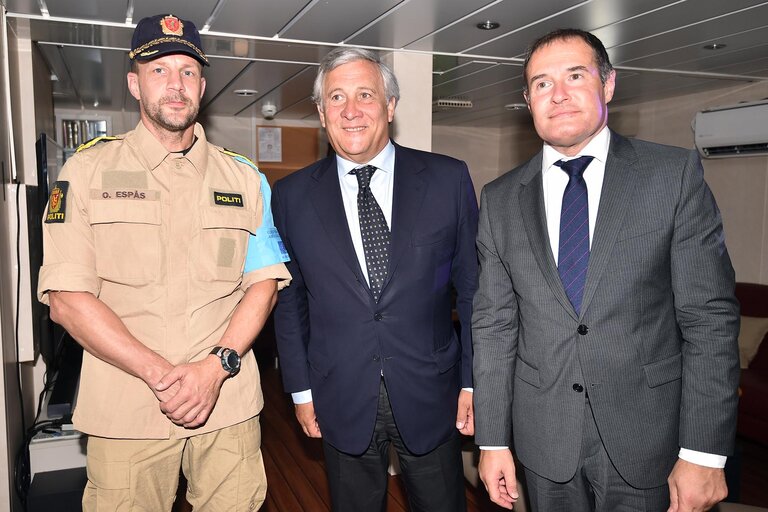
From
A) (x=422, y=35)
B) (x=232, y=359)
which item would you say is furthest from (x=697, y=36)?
(x=232, y=359)

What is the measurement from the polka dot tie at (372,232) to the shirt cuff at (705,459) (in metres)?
0.95

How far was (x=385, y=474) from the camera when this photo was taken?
2.02m

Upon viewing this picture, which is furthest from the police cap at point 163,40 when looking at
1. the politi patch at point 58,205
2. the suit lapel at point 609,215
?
the suit lapel at point 609,215

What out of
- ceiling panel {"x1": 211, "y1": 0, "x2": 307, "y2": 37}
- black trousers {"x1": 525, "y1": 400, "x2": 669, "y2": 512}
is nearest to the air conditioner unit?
ceiling panel {"x1": 211, "y1": 0, "x2": 307, "y2": 37}

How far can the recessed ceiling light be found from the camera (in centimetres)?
315

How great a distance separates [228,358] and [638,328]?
1.16m

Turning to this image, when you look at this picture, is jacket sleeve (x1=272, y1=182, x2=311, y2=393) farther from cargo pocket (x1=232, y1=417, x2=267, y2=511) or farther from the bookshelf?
the bookshelf

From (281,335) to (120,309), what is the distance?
544mm

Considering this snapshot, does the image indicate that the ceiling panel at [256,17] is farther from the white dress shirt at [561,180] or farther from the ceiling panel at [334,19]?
the white dress shirt at [561,180]

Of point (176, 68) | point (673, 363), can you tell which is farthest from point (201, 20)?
point (673, 363)

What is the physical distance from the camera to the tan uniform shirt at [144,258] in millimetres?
Answer: 1768

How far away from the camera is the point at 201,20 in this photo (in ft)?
10.0

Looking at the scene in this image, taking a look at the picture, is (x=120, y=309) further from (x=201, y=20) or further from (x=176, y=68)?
(x=201, y=20)

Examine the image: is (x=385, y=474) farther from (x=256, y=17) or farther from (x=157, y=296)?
(x=256, y=17)
